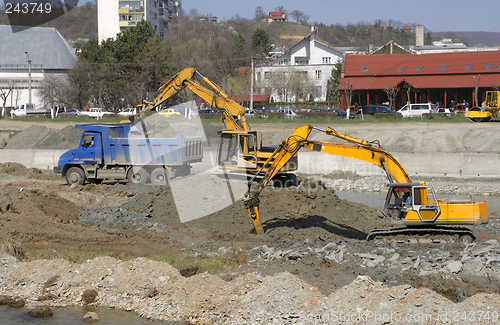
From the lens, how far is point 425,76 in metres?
57.0

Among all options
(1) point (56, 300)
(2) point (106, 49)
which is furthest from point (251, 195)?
(2) point (106, 49)

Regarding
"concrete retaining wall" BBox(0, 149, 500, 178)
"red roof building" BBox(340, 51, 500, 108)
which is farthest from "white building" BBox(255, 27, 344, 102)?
"concrete retaining wall" BBox(0, 149, 500, 178)

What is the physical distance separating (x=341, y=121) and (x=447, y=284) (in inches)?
1305

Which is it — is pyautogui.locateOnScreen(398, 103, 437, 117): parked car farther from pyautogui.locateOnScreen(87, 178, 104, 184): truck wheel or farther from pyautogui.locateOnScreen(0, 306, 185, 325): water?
pyautogui.locateOnScreen(0, 306, 185, 325): water

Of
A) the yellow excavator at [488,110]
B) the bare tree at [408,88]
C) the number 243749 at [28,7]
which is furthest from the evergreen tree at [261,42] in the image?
the yellow excavator at [488,110]

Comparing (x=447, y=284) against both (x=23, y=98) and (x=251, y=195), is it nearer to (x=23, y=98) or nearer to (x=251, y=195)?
(x=251, y=195)

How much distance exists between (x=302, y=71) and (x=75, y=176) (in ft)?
186

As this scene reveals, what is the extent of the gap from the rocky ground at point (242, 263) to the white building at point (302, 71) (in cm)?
5550

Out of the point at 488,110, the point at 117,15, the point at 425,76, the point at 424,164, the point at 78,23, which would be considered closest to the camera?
the point at 424,164

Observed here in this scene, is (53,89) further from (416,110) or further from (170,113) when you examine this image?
(416,110)

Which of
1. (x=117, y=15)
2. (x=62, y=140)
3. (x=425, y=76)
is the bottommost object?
(x=62, y=140)

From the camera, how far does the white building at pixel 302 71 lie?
241ft

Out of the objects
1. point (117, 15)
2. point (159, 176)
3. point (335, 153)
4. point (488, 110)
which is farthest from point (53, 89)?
point (335, 153)

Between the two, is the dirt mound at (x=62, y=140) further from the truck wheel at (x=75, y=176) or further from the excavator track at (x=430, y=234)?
the excavator track at (x=430, y=234)
